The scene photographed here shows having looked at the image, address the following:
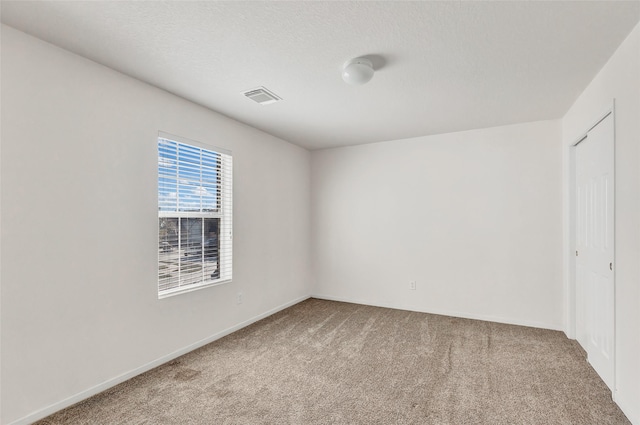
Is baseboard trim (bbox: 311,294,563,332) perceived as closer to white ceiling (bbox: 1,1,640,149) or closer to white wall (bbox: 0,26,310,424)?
white wall (bbox: 0,26,310,424)

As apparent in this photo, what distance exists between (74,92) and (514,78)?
11.4 feet

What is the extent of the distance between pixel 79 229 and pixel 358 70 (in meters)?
2.36

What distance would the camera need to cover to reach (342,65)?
2.37 meters

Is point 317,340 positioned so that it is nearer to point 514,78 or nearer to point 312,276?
point 312,276

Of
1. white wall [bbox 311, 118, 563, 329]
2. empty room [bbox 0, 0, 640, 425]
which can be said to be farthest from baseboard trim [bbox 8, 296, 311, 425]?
white wall [bbox 311, 118, 563, 329]

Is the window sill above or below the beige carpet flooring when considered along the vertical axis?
above

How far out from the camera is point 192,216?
317cm

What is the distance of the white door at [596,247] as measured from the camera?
2.32 m

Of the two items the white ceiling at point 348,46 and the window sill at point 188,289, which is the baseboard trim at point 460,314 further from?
the white ceiling at point 348,46

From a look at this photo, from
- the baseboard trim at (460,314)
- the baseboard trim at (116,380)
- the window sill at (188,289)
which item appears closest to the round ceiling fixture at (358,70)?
the window sill at (188,289)

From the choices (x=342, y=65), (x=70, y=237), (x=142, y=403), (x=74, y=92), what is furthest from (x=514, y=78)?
(x=142, y=403)

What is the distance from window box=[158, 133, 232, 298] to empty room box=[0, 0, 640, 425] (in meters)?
0.03

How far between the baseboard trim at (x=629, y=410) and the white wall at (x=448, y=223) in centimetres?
168

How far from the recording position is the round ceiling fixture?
2.29 meters
